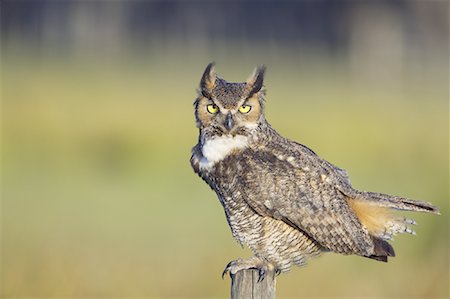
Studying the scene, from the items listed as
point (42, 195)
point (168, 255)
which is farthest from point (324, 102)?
point (168, 255)

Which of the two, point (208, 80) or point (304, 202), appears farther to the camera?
point (208, 80)

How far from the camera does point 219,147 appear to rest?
16.6 ft

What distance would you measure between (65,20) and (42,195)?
14.7 metres

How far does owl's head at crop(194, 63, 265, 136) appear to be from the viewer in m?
5.05

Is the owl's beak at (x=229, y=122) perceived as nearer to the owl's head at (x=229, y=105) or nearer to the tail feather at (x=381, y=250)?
the owl's head at (x=229, y=105)

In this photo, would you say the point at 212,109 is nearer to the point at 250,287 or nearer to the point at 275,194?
the point at 275,194

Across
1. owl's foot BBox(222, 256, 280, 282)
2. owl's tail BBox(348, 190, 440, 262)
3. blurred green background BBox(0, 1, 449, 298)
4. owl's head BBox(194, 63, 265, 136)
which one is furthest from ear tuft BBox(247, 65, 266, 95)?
blurred green background BBox(0, 1, 449, 298)

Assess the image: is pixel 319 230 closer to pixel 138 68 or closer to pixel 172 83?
pixel 172 83

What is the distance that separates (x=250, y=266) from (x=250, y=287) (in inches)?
18.8

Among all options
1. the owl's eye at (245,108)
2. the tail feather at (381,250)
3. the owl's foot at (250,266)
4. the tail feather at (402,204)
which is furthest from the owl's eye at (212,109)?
the tail feather at (381,250)

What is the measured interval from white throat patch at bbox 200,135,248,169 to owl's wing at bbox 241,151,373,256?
125mm

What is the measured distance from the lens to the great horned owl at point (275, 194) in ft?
16.3

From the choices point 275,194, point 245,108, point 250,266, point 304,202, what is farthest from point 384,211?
point 245,108

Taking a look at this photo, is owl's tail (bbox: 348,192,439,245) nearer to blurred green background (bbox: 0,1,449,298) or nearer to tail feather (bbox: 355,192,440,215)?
tail feather (bbox: 355,192,440,215)
